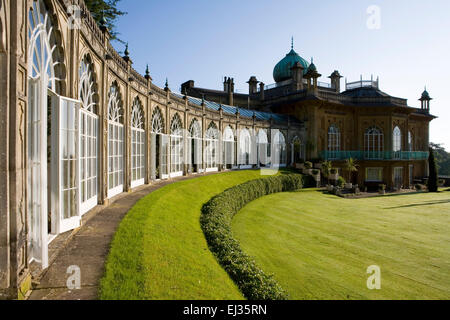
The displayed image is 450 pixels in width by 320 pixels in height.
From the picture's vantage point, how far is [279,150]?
28.8m

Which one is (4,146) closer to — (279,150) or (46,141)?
(46,141)

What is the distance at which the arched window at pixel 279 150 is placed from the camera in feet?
91.9

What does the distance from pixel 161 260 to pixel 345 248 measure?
7.68m

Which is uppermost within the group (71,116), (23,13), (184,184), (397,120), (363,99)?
(363,99)

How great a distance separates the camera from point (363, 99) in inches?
1361

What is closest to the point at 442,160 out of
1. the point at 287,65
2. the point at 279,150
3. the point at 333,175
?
the point at 287,65

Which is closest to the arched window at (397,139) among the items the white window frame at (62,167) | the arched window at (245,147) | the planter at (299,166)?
the planter at (299,166)

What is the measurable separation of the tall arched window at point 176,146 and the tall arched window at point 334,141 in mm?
21517

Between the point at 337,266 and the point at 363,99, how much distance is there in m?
31.2

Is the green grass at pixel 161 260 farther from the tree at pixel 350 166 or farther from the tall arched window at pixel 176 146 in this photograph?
the tree at pixel 350 166

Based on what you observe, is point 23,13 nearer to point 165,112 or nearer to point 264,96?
point 165,112

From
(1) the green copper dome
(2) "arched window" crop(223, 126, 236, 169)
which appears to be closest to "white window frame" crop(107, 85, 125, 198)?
(2) "arched window" crop(223, 126, 236, 169)

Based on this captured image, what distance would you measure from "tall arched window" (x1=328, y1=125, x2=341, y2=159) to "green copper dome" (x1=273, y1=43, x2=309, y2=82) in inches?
409
